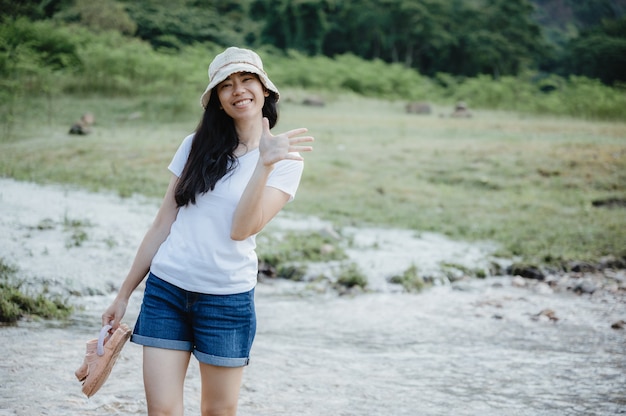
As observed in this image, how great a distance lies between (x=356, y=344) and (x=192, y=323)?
3068mm

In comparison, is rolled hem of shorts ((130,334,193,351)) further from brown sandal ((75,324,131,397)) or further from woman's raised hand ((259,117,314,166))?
woman's raised hand ((259,117,314,166))

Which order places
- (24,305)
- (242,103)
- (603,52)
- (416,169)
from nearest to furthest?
(242,103) < (24,305) < (416,169) < (603,52)

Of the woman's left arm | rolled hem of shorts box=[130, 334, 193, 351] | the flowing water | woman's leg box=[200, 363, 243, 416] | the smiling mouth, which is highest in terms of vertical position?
the smiling mouth

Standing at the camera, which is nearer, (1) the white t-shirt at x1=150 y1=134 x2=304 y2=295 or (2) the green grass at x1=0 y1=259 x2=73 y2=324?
(1) the white t-shirt at x1=150 y1=134 x2=304 y2=295

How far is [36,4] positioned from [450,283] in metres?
8.87

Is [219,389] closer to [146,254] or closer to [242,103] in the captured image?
[146,254]

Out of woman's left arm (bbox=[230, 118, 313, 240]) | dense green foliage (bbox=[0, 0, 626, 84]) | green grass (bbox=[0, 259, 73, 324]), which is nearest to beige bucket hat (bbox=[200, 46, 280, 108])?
woman's left arm (bbox=[230, 118, 313, 240])

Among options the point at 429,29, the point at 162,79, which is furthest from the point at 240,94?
the point at 429,29

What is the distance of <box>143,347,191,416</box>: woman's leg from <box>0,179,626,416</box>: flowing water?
1.36 meters

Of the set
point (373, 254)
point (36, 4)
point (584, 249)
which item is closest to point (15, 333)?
point (373, 254)

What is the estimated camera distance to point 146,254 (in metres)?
2.43

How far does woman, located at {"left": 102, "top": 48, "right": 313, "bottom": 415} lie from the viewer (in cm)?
224

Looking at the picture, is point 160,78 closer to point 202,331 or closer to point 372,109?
point 372,109

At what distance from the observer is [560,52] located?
35.3 metres
